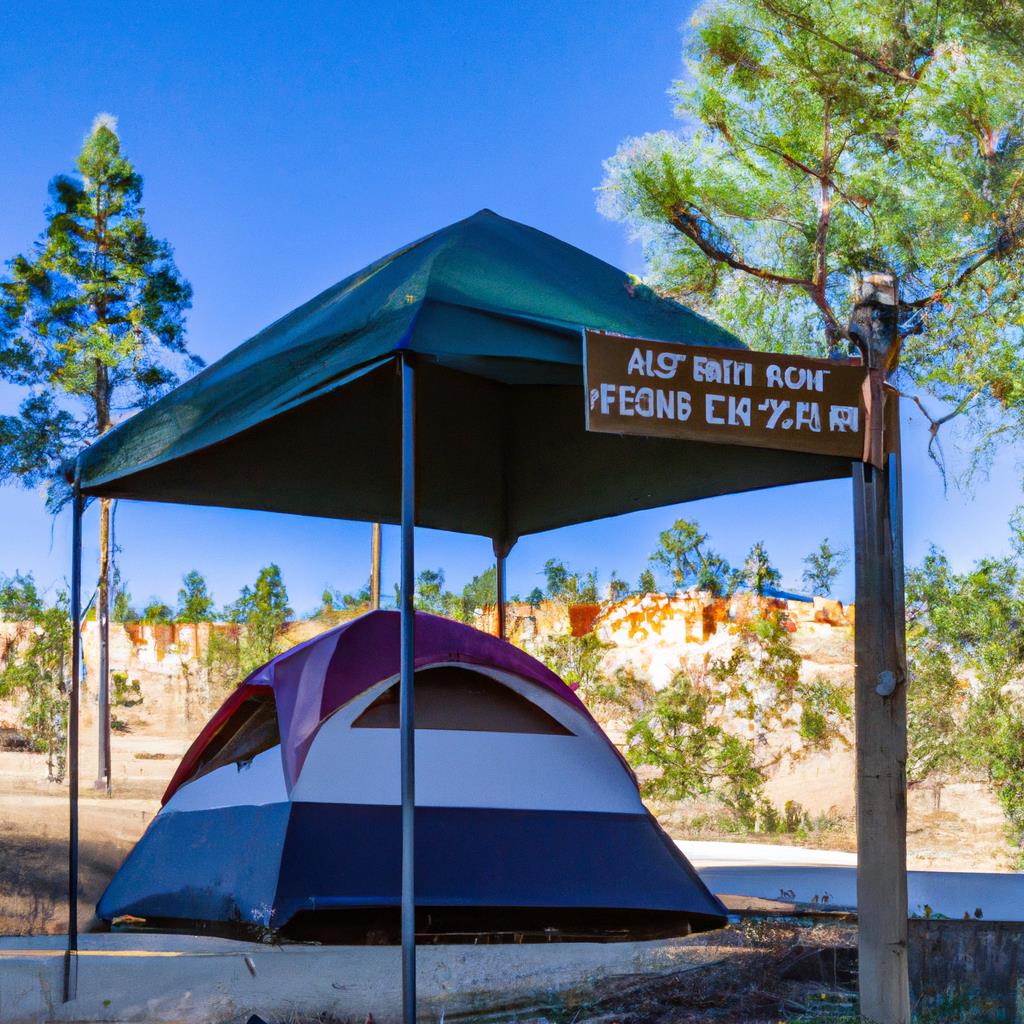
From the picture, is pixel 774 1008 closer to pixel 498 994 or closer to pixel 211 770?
pixel 498 994

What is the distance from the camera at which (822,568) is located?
12984mm

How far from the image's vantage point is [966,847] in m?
11.1

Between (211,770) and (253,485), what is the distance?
119 cm

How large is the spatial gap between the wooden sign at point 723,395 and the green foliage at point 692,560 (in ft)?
33.0

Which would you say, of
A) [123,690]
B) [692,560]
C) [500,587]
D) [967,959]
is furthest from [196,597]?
[967,959]

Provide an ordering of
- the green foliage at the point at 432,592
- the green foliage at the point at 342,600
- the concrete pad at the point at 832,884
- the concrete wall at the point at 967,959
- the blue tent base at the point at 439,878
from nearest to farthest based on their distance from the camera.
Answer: the blue tent base at the point at 439,878
the concrete wall at the point at 967,959
the concrete pad at the point at 832,884
the green foliage at the point at 432,592
the green foliage at the point at 342,600

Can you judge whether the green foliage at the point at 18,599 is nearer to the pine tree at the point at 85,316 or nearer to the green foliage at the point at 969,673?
the pine tree at the point at 85,316

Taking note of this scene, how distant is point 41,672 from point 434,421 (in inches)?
356

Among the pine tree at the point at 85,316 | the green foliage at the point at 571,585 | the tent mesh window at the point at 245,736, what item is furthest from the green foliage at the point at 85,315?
the tent mesh window at the point at 245,736

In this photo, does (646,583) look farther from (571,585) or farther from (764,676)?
(764,676)

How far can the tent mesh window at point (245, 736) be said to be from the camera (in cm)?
491

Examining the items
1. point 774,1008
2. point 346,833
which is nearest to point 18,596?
point 346,833

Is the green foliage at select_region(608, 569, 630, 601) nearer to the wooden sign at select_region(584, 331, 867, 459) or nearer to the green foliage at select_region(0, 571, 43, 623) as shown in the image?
the green foliage at select_region(0, 571, 43, 623)

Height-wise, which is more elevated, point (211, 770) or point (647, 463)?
point (647, 463)
